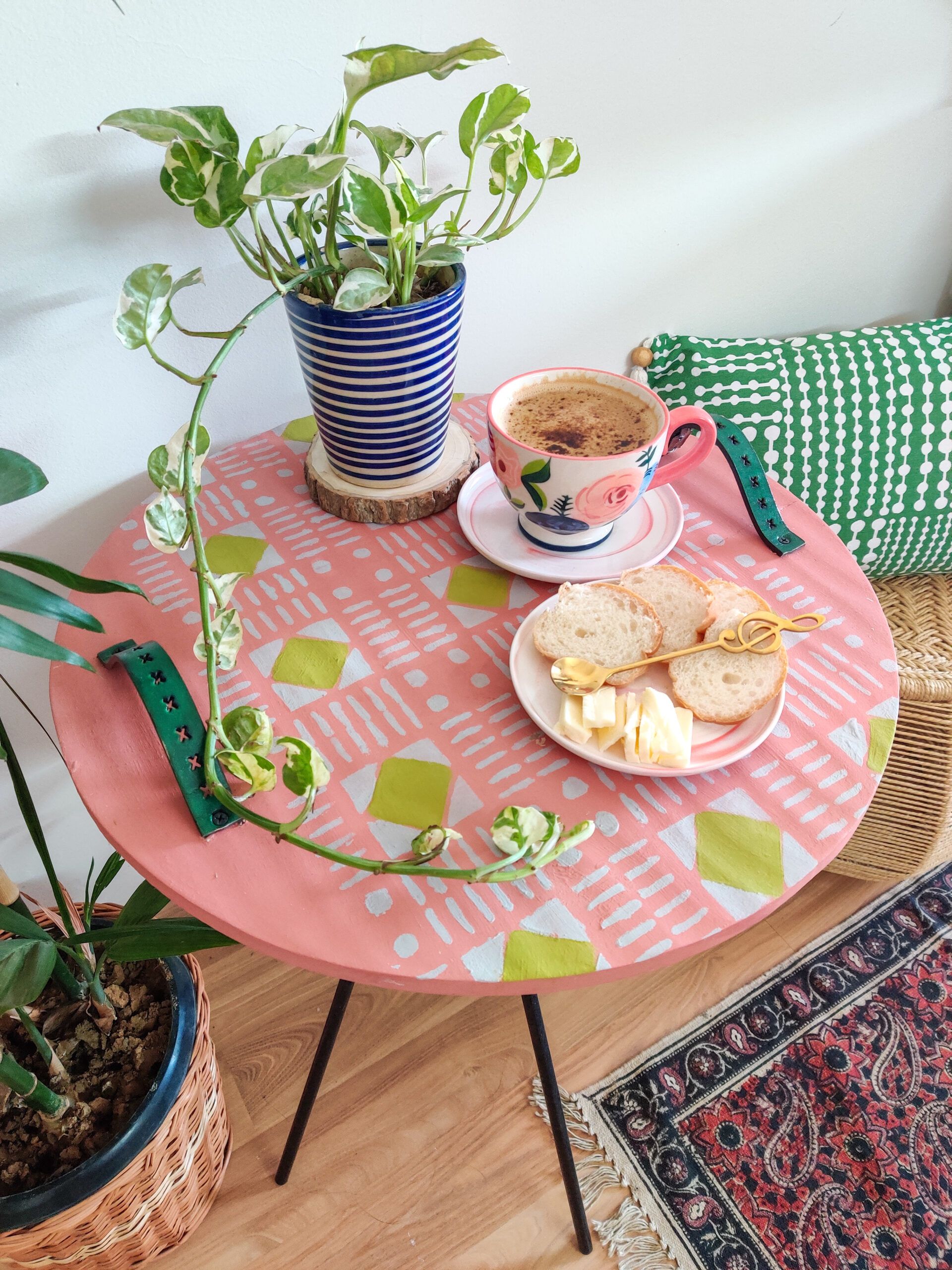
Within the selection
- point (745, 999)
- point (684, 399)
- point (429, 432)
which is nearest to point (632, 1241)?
point (745, 999)

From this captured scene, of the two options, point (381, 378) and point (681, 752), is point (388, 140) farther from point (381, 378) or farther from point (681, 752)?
point (681, 752)

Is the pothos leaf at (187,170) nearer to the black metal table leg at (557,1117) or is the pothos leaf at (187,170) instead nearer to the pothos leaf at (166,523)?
the pothos leaf at (166,523)

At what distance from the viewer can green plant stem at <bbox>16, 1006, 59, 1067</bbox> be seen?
2.35ft

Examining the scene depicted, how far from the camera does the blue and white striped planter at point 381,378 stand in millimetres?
676

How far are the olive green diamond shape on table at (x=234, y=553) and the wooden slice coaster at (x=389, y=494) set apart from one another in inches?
3.0

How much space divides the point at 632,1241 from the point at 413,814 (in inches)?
29.5

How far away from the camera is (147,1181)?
782 mm

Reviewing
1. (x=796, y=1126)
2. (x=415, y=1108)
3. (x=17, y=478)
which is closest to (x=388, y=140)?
(x=17, y=478)

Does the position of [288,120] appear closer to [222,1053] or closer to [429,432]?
[429,432]

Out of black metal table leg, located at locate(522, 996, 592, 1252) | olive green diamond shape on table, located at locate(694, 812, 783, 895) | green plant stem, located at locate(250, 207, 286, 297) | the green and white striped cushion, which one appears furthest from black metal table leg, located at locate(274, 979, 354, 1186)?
the green and white striped cushion

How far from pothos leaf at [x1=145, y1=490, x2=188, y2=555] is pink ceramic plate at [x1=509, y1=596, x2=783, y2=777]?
0.26 metres

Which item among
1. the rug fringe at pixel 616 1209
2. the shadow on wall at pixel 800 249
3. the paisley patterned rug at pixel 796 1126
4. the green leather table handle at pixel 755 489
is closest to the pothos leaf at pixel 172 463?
the green leather table handle at pixel 755 489

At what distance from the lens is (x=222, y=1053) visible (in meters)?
1.13

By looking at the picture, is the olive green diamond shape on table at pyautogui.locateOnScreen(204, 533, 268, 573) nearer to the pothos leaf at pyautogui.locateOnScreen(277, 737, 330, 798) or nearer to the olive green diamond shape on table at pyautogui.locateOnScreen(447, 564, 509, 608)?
the olive green diamond shape on table at pyautogui.locateOnScreen(447, 564, 509, 608)
